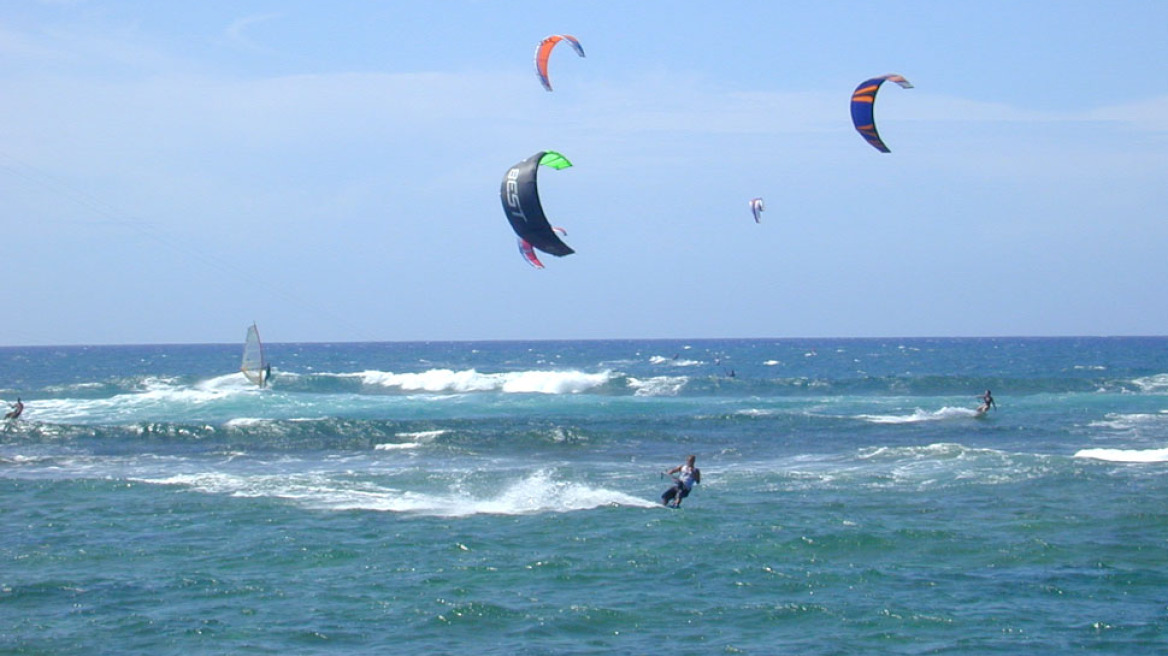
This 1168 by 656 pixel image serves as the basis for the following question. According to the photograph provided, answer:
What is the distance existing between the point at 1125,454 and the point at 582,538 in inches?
549

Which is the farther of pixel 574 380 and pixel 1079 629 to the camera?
pixel 574 380

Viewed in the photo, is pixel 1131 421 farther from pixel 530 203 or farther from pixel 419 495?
pixel 530 203

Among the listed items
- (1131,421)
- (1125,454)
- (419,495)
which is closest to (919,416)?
(1131,421)

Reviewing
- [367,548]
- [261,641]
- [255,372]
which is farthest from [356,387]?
[261,641]

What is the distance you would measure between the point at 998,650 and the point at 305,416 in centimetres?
3219

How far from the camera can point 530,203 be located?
1644cm

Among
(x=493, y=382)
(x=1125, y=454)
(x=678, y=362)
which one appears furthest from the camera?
(x=678, y=362)

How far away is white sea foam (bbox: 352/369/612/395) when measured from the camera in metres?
55.1

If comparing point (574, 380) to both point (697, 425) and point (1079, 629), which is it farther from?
point (1079, 629)

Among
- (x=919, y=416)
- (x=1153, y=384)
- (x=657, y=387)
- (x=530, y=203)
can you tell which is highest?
(x=530, y=203)

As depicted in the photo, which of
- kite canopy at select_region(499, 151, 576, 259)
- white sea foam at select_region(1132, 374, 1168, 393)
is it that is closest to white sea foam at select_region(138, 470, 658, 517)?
kite canopy at select_region(499, 151, 576, 259)

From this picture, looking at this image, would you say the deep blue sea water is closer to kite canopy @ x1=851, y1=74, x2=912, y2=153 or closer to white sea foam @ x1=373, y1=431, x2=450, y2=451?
white sea foam @ x1=373, y1=431, x2=450, y2=451

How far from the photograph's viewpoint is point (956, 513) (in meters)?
18.7

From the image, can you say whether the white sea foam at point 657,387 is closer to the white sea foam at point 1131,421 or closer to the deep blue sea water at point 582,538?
the deep blue sea water at point 582,538
